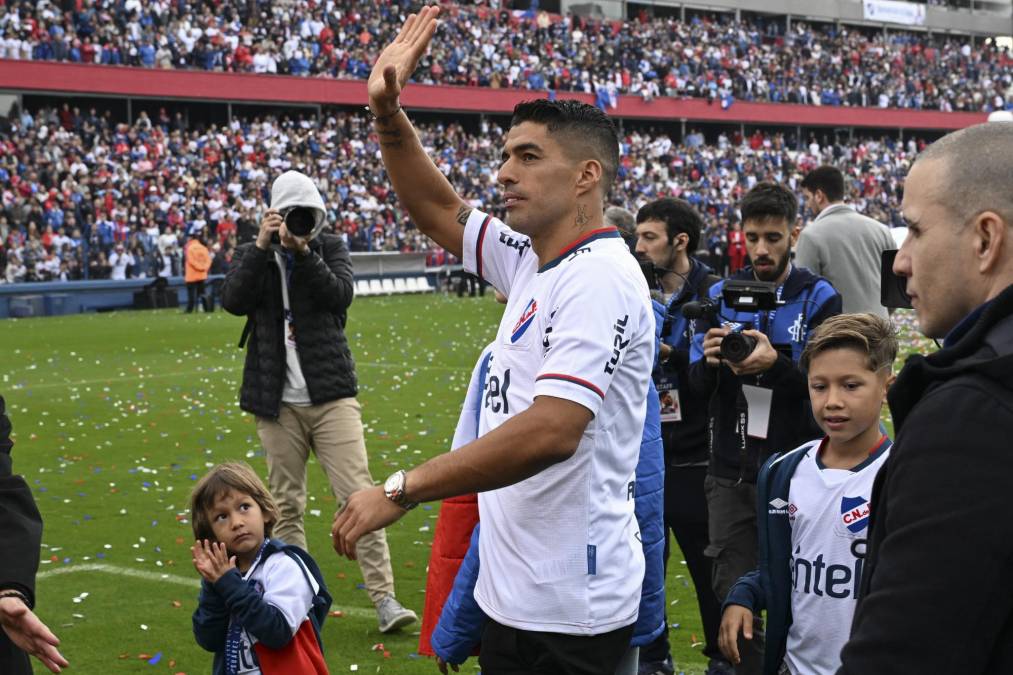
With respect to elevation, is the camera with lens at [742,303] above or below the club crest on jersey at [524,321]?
below

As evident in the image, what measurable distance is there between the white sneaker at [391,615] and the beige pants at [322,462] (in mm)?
41

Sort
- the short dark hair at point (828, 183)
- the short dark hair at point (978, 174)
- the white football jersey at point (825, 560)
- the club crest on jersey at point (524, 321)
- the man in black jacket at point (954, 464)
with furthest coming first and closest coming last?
the short dark hair at point (828, 183), the white football jersey at point (825, 560), the club crest on jersey at point (524, 321), the short dark hair at point (978, 174), the man in black jacket at point (954, 464)

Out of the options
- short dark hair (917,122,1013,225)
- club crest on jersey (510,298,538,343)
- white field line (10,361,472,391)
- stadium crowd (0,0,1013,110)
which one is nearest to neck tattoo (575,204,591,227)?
club crest on jersey (510,298,538,343)

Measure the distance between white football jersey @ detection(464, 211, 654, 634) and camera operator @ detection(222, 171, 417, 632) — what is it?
324 centimetres

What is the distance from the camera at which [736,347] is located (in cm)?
475

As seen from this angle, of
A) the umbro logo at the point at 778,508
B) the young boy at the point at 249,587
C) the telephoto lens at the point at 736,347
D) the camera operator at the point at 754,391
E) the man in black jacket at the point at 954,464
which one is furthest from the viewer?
the camera operator at the point at 754,391

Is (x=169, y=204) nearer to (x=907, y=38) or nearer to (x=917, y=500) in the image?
(x=917, y=500)

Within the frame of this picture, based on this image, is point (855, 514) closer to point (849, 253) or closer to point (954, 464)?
point (954, 464)

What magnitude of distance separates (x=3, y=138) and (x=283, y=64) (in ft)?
38.6

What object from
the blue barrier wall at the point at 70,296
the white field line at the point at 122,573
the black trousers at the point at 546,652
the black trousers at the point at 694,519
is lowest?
the blue barrier wall at the point at 70,296

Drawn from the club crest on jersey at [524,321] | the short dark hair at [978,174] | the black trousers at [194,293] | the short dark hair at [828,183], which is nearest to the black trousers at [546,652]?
the club crest on jersey at [524,321]

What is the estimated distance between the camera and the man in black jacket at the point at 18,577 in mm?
3092

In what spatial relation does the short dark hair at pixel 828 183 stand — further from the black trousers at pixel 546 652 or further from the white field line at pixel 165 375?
the white field line at pixel 165 375

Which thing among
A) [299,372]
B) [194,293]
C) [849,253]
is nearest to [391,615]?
[299,372]
